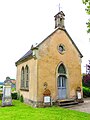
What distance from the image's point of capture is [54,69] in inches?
674

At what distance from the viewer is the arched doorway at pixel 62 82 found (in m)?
17.6

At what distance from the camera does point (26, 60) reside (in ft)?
62.6

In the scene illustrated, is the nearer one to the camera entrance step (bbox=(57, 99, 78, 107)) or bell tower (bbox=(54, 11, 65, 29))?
entrance step (bbox=(57, 99, 78, 107))

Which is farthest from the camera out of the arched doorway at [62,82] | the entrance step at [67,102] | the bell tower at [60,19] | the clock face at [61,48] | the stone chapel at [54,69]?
the bell tower at [60,19]

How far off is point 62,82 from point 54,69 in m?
2.09

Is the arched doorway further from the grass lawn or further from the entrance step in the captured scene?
the grass lawn

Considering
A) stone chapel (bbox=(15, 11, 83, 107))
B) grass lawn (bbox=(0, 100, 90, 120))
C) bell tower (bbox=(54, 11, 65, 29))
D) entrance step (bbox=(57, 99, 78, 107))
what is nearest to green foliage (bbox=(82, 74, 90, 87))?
stone chapel (bbox=(15, 11, 83, 107))

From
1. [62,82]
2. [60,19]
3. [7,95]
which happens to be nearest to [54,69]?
[62,82]

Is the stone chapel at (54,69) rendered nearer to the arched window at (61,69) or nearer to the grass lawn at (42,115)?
the arched window at (61,69)

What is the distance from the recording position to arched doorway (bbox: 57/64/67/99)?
57.7 ft

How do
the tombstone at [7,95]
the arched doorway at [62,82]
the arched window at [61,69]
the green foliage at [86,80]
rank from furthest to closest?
the green foliage at [86,80]
the arched window at [61,69]
the arched doorway at [62,82]
the tombstone at [7,95]

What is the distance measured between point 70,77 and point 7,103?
7.46 meters

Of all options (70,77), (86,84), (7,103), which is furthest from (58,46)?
(86,84)

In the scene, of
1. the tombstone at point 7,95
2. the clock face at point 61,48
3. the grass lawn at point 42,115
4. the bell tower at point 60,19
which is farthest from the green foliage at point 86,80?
the grass lawn at point 42,115
